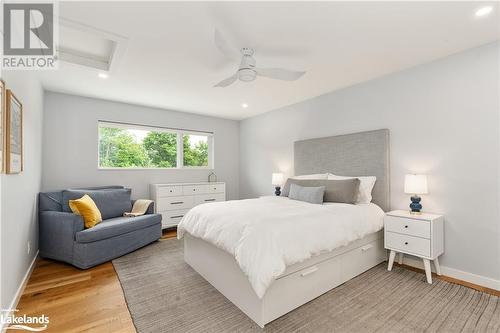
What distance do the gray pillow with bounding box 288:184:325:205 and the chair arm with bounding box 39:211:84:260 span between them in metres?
2.85

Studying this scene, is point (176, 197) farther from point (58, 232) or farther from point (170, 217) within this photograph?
point (58, 232)

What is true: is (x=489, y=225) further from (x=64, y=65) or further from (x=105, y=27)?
(x=64, y=65)

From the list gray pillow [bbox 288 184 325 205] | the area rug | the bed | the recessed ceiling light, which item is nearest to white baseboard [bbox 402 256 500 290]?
the area rug

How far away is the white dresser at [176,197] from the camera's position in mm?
4438

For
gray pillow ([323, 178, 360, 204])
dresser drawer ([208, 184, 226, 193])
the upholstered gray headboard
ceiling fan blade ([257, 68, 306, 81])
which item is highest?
ceiling fan blade ([257, 68, 306, 81])

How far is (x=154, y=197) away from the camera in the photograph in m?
4.48

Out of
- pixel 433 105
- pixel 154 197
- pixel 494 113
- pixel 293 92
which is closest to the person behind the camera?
pixel 494 113

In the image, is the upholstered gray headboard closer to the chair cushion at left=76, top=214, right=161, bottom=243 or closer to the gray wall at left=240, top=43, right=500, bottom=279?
the gray wall at left=240, top=43, right=500, bottom=279

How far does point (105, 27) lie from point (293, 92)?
2719 millimetres

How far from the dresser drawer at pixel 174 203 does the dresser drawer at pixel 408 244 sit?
348 cm

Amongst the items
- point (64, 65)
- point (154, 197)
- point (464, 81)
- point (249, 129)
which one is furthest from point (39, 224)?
point (464, 81)

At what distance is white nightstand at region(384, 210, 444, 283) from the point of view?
248 centimetres

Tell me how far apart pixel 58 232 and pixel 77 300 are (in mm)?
1231

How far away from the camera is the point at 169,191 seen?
4.54 m
